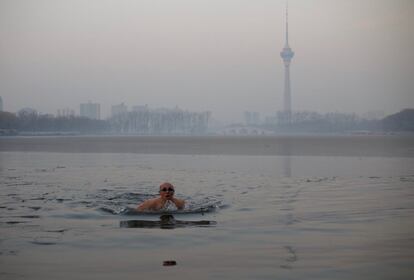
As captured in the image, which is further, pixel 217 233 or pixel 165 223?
pixel 165 223

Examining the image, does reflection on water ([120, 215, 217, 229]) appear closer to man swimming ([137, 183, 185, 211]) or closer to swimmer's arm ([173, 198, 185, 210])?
man swimming ([137, 183, 185, 211])

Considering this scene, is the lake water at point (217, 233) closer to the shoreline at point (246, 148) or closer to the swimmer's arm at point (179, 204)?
the swimmer's arm at point (179, 204)

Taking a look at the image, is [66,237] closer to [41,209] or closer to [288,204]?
[41,209]

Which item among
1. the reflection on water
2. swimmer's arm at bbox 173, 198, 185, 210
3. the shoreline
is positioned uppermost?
the shoreline

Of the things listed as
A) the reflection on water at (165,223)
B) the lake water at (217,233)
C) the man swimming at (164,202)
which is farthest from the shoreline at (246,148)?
the reflection on water at (165,223)

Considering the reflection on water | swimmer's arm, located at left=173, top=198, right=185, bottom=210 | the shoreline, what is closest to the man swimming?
swimmer's arm, located at left=173, top=198, right=185, bottom=210

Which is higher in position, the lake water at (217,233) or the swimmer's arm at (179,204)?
the swimmer's arm at (179,204)

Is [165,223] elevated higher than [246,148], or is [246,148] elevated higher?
[246,148]

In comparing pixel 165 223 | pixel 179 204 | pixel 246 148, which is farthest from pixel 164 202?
pixel 246 148

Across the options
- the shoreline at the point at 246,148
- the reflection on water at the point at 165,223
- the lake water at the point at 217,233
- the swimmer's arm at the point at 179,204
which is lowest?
the reflection on water at the point at 165,223

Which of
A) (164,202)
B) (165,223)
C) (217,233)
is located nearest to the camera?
(217,233)

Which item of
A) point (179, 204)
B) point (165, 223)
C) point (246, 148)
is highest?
point (246, 148)

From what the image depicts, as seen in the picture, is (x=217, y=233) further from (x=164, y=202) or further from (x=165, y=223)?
(x=164, y=202)

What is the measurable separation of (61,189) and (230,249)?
13.3 m
